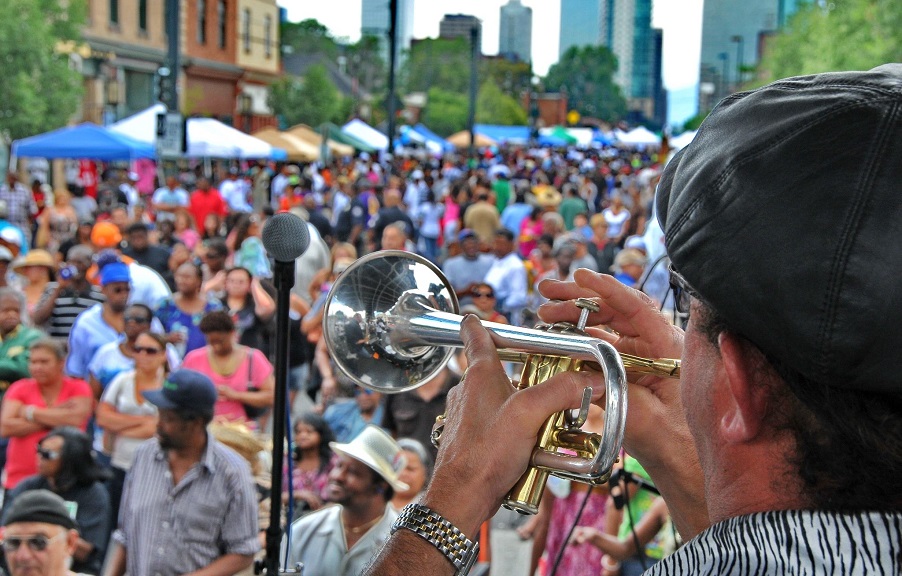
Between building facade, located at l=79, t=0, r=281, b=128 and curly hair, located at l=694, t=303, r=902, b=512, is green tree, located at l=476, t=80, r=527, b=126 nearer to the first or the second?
building facade, located at l=79, t=0, r=281, b=128

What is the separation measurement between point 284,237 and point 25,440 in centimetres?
375

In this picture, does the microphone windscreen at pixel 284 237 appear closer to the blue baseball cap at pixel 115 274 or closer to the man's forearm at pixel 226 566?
the man's forearm at pixel 226 566

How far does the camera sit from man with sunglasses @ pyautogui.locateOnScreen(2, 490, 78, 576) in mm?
4168

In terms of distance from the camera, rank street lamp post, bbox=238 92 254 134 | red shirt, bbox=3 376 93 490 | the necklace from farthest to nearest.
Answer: street lamp post, bbox=238 92 254 134 → red shirt, bbox=3 376 93 490 → the necklace

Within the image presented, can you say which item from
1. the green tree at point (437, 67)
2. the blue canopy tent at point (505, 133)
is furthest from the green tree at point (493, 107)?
the blue canopy tent at point (505, 133)

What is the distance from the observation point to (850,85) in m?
1.11

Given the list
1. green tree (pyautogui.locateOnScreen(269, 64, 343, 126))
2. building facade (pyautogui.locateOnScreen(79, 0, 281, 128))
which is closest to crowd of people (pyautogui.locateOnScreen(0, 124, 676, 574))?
building facade (pyautogui.locateOnScreen(79, 0, 281, 128))

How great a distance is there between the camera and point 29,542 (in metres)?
4.19

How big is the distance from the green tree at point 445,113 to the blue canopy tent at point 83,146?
5189cm

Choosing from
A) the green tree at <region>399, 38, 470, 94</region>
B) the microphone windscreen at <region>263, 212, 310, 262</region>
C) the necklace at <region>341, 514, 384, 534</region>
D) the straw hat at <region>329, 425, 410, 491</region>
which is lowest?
the necklace at <region>341, 514, 384, 534</region>

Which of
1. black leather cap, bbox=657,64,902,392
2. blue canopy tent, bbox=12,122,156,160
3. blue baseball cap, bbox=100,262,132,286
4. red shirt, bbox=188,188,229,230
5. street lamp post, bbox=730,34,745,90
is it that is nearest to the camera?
black leather cap, bbox=657,64,902,392

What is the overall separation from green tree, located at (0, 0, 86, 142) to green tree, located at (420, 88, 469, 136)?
42.7 metres

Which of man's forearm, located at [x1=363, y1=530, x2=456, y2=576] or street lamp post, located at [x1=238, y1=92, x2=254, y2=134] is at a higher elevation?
street lamp post, located at [x1=238, y1=92, x2=254, y2=134]

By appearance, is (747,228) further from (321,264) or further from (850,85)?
(321,264)
